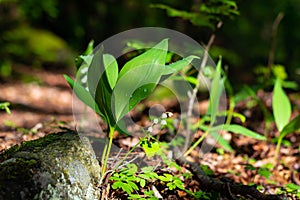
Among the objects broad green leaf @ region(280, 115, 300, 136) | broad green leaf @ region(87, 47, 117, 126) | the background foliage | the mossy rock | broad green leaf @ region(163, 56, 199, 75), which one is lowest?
the background foliage

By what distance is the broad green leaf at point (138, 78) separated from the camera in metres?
1.91

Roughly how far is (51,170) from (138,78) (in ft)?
2.27

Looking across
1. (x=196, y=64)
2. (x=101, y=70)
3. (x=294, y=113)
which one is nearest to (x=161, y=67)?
(x=101, y=70)

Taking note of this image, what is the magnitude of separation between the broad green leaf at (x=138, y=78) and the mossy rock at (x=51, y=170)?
36 cm

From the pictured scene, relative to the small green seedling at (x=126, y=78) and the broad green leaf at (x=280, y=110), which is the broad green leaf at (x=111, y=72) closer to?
the small green seedling at (x=126, y=78)

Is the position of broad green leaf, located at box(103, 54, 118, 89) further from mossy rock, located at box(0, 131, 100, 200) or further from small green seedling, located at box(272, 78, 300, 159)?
small green seedling, located at box(272, 78, 300, 159)

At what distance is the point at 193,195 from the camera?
2.22m

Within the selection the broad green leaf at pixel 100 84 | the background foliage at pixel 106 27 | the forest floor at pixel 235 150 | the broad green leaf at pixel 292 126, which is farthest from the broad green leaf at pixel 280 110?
the background foliage at pixel 106 27

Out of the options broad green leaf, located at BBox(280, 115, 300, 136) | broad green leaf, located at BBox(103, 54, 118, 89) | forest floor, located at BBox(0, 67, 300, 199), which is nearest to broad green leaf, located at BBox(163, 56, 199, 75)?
broad green leaf, located at BBox(103, 54, 118, 89)

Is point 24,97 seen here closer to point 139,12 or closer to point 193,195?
point 139,12

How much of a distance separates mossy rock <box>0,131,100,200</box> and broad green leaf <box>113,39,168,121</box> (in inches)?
14.0

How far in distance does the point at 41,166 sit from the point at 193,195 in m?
1.02

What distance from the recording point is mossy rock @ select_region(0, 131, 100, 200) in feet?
5.44

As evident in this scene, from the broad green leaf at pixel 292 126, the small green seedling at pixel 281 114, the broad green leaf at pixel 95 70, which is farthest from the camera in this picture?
the small green seedling at pixel 281 114
